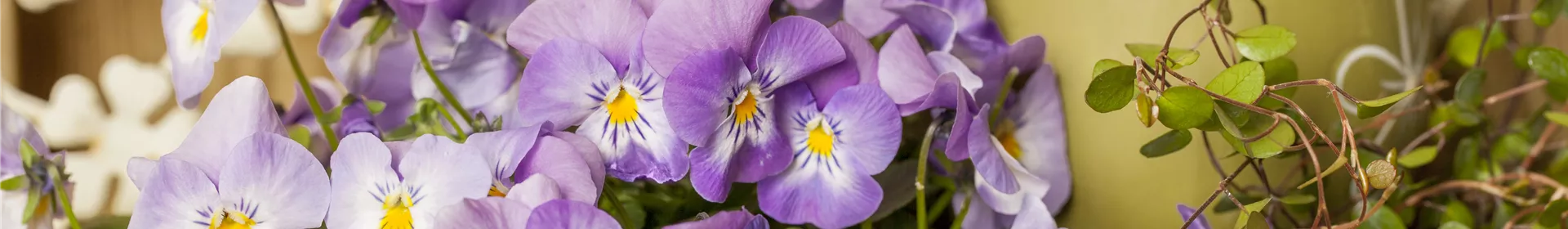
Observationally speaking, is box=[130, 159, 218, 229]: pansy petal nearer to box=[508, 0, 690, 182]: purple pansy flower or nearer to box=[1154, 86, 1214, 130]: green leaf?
box=[508, 0, 690, 182]: purple pansy flower

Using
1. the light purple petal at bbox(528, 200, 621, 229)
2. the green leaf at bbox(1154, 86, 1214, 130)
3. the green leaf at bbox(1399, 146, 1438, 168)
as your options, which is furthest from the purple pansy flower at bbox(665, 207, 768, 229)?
the green leaf at bbox(1399, 146, 1438, 168)

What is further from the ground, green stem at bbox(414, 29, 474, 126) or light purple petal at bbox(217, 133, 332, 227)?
light purple petal at bbox(217, 133, 332, 227)

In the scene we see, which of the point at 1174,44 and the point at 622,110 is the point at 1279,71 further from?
the point at 622,110

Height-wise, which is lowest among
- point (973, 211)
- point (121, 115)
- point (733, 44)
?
point (121, 115)

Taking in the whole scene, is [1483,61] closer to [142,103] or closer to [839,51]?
[839,51]

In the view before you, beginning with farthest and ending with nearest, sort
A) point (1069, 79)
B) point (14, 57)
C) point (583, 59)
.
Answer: point (14, 57), point (1069, 79), point (583, 59)

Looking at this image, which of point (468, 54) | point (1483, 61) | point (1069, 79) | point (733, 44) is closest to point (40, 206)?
point (468, 54)

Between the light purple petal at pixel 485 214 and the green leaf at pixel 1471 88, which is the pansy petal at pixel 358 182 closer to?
the light purple petal at pixel 485 214
